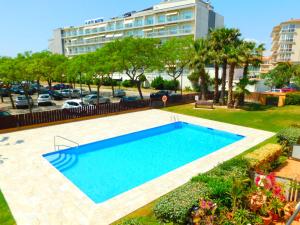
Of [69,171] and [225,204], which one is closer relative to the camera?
[225,204]

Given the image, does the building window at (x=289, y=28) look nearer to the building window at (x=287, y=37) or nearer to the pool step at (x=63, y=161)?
the building window at (x=287, y=37)

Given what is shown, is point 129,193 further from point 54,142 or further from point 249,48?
point 249,48

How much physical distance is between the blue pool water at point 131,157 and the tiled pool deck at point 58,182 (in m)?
0.85

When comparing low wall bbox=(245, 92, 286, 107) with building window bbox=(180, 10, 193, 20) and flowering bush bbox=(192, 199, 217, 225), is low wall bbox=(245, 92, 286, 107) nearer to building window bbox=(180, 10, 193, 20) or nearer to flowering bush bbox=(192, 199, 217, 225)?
flowering bush bbox=(192, 199, 217, 225)

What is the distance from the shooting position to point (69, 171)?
12.6 metres

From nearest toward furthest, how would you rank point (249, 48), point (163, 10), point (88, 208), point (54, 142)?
point (88, 208) < point (54, 142) < point (249, 48) < point (163, 10)

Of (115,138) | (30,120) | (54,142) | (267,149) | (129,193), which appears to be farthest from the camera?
(30,120)

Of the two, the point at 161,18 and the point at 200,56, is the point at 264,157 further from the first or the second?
the point at 161,18

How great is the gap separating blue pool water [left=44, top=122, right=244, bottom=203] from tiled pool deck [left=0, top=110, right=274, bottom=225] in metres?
0.85

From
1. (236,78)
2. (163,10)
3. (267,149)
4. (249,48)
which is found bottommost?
(267,149)

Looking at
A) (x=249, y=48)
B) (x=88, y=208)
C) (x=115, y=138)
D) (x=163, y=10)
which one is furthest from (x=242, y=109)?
(x=163, y=10)

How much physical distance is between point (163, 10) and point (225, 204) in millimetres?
62019

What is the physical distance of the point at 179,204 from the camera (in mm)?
6434

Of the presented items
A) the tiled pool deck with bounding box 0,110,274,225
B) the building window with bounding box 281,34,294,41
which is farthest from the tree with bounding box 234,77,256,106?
the building window with bounding box 281,34,294,41
